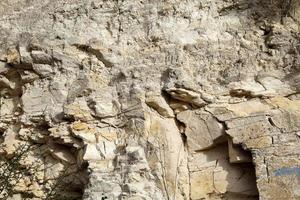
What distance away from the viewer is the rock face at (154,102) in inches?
187

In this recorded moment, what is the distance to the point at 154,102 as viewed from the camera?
5223 millimetres

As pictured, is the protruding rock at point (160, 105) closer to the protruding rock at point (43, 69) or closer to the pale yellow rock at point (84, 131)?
the pale yellow rock at point (84, 131)

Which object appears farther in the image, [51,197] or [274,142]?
[51,197]

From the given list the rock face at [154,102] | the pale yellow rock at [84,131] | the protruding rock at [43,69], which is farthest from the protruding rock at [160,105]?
the protruding rock at [43,69]

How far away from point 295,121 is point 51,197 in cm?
251

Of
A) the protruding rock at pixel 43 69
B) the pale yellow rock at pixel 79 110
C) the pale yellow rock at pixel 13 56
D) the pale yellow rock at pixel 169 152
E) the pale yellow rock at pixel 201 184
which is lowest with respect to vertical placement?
the pale yellow rock at pixel 201 184

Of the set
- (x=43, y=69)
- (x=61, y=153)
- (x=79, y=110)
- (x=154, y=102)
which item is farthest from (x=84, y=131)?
(x=43, y=69)

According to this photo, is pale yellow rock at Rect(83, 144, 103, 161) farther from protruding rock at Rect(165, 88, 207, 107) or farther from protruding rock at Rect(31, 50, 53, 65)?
protruding rock at Rect(31, 50, 53, 65)

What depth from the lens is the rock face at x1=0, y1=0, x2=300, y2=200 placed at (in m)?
4.76

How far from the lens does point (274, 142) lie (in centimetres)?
462

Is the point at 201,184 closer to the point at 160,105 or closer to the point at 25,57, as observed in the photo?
the point at 160,105

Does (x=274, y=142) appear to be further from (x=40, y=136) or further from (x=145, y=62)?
(x=40, y=136)

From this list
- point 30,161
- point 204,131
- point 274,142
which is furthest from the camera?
point 30,161

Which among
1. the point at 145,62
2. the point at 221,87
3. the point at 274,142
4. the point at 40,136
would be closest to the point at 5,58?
the point at 40,136
